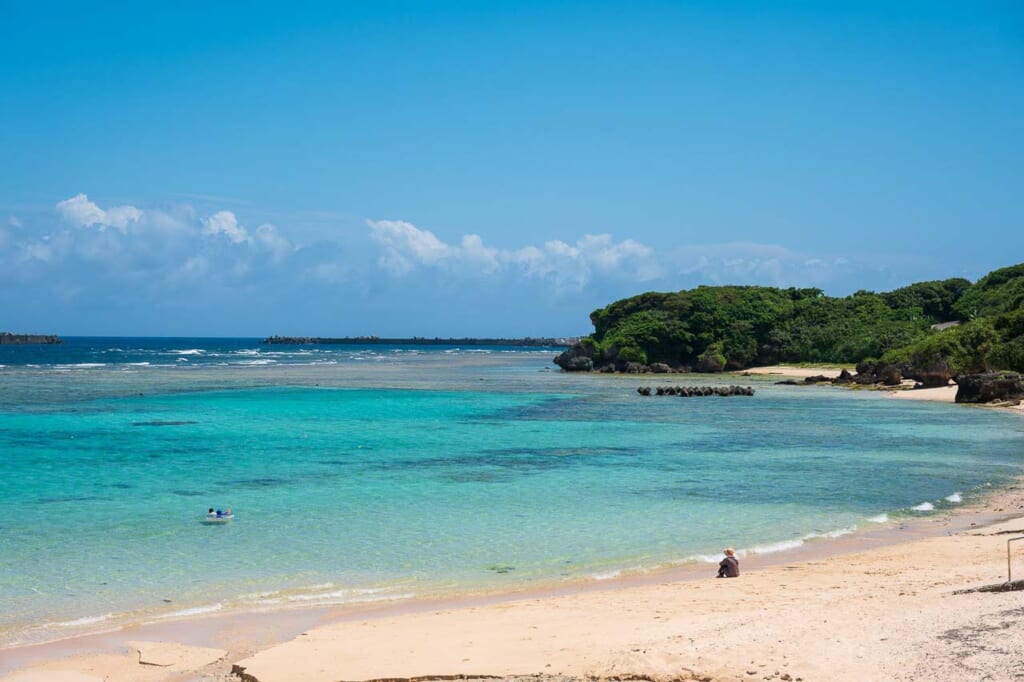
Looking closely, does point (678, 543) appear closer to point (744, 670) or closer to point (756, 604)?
point (756, 604)

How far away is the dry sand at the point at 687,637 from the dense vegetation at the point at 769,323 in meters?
73.1

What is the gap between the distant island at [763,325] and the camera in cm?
8725

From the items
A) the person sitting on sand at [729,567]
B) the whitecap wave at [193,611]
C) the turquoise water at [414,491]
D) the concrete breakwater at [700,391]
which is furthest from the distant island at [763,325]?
the whitecap wave at [193,611]

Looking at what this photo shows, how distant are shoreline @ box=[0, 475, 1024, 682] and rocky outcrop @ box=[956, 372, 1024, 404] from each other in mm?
33345

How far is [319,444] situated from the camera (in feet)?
109

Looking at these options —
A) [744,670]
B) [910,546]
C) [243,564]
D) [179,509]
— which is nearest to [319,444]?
[179,509]

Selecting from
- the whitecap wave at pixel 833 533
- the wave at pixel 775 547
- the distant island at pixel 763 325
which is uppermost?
the distant island at pixel 763 325

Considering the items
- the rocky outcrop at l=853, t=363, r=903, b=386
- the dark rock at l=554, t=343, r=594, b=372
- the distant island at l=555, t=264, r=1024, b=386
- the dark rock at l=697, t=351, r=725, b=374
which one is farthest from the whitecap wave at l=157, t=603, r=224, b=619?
the dark rock at l=554, t=343, r=594, b=372

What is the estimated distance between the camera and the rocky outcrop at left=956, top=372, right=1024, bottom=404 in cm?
4762

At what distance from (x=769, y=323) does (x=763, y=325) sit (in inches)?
25.9

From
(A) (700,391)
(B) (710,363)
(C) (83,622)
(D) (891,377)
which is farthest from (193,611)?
(B) (710,363)

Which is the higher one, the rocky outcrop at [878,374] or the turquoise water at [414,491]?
the rocky outcrop at [878,374]

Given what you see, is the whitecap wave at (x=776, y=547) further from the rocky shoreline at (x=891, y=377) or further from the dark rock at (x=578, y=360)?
the dark rock at (x=578, y=360)

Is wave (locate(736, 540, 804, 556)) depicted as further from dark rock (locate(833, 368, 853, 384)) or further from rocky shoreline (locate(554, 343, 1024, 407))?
dark rock (locate(833, 368, 853, 384))
